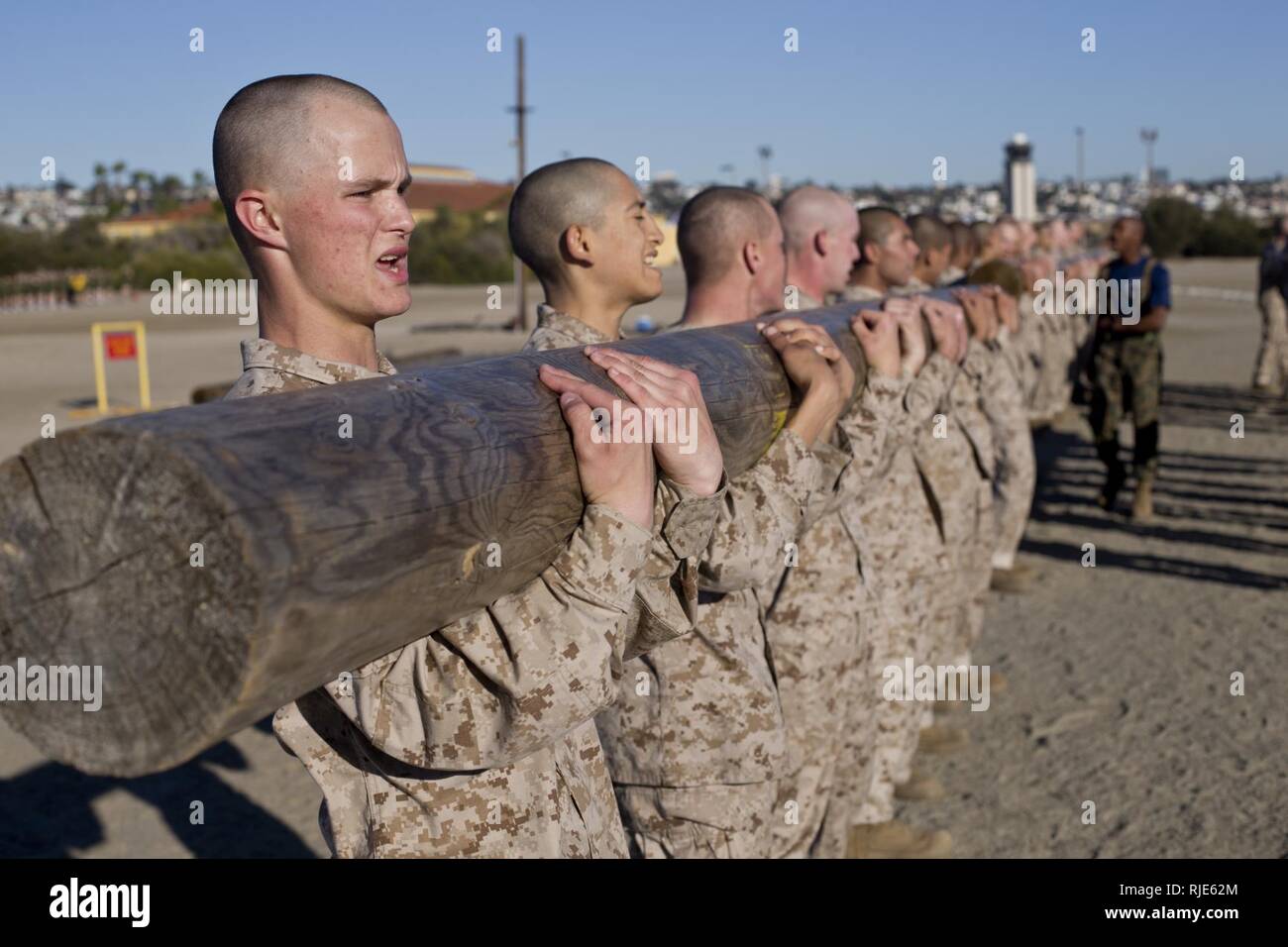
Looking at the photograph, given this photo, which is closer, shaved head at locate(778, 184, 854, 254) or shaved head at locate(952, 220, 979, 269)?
shaved head at locate(778, 184, 854, 254)

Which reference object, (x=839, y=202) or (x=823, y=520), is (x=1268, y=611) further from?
(x=823, y=520)

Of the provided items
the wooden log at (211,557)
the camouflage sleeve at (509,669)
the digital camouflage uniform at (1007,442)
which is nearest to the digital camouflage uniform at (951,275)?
the digital camouflage uniform at (1007,442)

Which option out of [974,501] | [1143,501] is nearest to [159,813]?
[974,501]

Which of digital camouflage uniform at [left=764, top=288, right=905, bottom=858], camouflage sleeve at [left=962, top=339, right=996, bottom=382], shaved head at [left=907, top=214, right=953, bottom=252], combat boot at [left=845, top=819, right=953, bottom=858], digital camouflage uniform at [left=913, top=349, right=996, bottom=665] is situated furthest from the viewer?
shaved head at [left=907, top=214, right=953, bottom=252]

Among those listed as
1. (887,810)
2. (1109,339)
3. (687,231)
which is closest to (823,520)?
(687,231)

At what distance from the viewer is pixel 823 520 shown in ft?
14.7

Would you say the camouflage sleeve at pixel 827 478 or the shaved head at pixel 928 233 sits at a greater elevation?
the shaved head at pixel 928 233

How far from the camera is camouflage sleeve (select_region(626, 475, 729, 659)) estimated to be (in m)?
2.46

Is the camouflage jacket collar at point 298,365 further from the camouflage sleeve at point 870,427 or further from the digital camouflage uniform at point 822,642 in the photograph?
the camouflage sleeve at point 870,427

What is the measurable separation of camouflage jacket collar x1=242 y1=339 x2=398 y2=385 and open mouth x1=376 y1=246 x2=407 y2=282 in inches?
7.2

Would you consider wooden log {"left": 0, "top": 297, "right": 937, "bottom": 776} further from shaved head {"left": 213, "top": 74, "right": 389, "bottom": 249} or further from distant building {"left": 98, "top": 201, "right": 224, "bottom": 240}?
A: distant building {"left": 98, "top": 201, "right": 224, "bottom": 240}

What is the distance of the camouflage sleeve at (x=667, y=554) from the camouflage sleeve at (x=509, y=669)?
277mm

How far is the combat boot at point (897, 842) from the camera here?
205 inches

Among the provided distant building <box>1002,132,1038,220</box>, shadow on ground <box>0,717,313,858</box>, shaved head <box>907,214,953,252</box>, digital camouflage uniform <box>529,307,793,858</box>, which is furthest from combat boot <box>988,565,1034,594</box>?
distant building <box>1002,132,1038,220</box>
